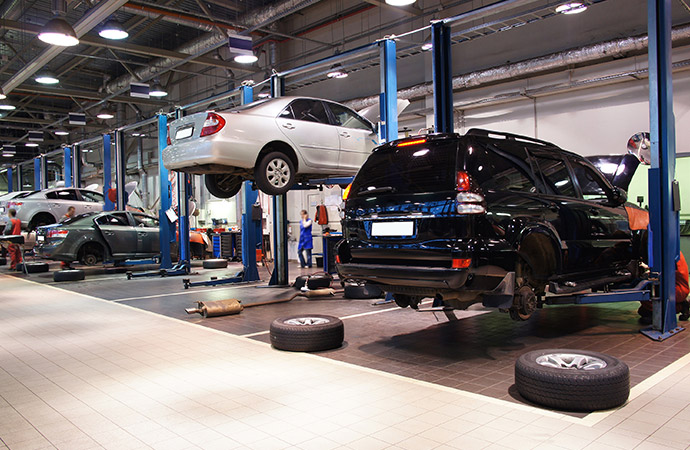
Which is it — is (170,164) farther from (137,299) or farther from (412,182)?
(412,182)

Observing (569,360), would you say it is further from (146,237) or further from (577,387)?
(146,237)

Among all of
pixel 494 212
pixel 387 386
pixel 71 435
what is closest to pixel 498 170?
pixel 494 212

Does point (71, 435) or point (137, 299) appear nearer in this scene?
point (71, 435)

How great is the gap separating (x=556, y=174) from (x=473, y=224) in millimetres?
1624

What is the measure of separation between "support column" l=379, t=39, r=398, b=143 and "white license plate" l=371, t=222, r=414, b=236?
10.9 ft

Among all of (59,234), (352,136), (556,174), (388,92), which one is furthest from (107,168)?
(556,174)

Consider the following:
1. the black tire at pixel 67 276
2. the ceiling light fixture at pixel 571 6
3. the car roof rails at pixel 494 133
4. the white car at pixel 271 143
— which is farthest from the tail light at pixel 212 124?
the black tire at pixel 67 276

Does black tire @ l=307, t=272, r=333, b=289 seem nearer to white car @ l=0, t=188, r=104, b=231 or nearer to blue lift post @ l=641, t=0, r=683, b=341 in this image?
blue lift post @ l=641, t=0, r=683, b=341

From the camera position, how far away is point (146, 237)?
14.2m

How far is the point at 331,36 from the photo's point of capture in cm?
1673

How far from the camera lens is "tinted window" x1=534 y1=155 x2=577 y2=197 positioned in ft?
17.0

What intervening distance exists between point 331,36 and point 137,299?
1087 cm

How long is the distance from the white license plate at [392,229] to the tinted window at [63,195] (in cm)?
1514

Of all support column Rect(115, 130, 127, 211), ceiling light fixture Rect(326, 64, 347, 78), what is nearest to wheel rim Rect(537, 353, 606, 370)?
ceiling light fixture Rect(326, 64, 347, 78)
